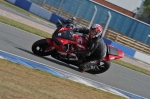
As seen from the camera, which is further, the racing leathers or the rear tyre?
the rear tyre

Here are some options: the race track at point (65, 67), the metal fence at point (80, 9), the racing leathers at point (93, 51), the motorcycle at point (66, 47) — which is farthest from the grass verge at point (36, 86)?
the metal fence at point (80, 9)

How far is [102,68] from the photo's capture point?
1409cm

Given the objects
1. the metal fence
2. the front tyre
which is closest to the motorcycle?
the front tyre

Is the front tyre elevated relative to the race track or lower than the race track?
elevated

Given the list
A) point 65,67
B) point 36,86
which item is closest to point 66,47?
point 65,67

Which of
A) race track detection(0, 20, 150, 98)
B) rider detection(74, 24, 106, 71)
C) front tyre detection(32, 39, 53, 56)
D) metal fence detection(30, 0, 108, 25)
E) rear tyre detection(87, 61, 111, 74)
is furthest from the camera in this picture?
metal fence detection(30, 0, 108, 25)

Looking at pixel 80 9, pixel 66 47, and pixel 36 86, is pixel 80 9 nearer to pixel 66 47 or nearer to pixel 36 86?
pixel 66 47

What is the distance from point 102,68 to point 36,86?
551 cm

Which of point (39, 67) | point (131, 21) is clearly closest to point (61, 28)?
point (39, 67)

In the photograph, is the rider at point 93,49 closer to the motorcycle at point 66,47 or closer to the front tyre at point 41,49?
the motorcycle at point 66,47

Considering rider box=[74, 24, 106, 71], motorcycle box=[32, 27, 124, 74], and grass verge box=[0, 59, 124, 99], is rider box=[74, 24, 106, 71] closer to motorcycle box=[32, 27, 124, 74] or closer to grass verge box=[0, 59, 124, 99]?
motorcycle box=[32, 27, 124, 74]

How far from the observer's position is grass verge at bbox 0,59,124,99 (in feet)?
25.7

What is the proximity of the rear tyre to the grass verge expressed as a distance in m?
2.46

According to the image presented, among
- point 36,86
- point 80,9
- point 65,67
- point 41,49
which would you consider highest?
point 80,9
